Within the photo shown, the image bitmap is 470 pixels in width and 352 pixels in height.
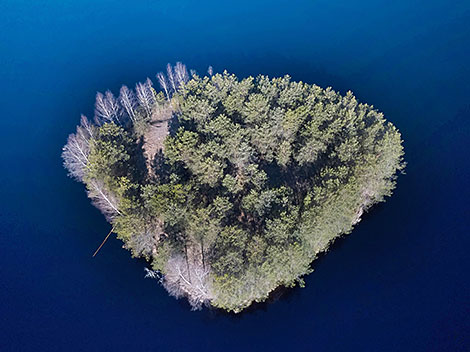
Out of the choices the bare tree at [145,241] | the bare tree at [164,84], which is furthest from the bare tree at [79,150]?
the bare tree at [164,84]

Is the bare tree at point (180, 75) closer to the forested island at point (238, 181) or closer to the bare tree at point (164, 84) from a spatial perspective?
the bare tree at point (164, 84)

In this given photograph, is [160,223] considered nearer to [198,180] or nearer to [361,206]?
[198,180]

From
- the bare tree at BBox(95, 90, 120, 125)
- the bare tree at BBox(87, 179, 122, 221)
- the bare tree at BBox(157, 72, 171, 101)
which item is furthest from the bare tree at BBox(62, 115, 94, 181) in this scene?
the bare tree at BBox(157, 72, 171, 101)

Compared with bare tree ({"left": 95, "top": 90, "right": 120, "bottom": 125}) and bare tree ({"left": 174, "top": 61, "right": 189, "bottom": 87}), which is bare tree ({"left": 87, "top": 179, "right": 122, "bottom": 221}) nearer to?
bare tree ({"left": 95, "top": 90, "right": 120, "bottom": 125})

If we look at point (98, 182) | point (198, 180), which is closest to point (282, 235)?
point (198, 180)

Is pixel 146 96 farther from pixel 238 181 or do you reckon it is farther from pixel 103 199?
pixel 238 181
